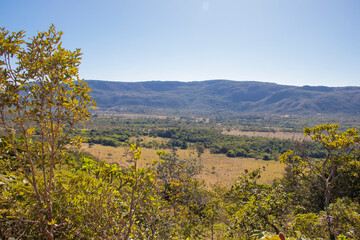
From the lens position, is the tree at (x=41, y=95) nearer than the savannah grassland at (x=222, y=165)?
Yes

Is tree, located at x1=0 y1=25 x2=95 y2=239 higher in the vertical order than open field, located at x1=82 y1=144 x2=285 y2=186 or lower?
higher

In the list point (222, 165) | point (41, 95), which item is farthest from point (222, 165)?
point (41, 95)

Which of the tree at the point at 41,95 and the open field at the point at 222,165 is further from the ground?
the tree at the point at 41,95

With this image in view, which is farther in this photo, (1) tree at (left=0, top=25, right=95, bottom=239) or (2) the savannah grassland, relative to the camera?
(2) the savannah grassland

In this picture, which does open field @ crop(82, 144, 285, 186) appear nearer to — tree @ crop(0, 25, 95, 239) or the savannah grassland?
the savannah grassland

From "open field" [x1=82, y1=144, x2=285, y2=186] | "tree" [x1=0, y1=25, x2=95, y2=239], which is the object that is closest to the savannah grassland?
"open field" [x1=82, y1=144, x2=285, y2=186]

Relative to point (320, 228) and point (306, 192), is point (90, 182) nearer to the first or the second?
point (320, 228)

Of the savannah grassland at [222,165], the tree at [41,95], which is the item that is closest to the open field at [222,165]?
the savannah grassland at [222,165]

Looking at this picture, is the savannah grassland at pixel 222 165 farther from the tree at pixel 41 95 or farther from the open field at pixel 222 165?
the tree at pixel 41 95

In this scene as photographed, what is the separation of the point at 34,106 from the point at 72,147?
Answer: 2.21 feet

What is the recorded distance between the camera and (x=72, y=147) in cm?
257

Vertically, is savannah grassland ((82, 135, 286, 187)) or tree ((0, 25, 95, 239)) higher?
tree ((0, 25, 95, 239))

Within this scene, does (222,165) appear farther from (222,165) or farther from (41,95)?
(41,95)

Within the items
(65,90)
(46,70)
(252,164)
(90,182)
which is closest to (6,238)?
(90,182)
